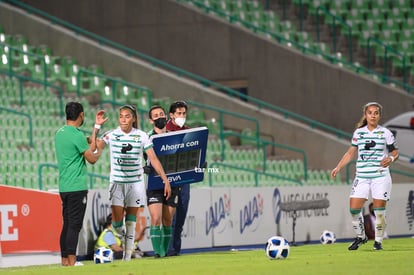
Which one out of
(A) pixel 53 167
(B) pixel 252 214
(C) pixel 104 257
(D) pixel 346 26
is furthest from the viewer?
(D) pixel 346 26

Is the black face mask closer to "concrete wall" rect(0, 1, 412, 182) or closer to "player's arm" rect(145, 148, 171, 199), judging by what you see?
"player's arm" rect(145, 148, 171, 199)

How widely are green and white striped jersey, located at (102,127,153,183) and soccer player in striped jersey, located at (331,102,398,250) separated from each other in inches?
104

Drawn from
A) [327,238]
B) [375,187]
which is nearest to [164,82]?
[327,238]

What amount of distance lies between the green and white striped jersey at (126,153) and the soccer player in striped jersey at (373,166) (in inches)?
104

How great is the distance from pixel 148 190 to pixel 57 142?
6.99 feet

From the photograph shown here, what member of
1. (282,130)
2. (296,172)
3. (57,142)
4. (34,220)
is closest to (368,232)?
(296,172)

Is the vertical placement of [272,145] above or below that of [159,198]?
above

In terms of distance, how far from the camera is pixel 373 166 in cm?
1661

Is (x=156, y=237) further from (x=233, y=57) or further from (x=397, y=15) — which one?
(x=397, y=15)

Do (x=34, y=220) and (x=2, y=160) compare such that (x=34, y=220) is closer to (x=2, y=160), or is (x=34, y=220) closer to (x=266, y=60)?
(x=2, y=160)

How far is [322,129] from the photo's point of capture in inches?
1240

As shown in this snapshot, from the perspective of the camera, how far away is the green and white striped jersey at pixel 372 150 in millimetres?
16594

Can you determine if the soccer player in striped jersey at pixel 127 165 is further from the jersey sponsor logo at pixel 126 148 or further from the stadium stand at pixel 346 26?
the stadium stand at pixel 346 26

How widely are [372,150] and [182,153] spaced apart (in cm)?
271
